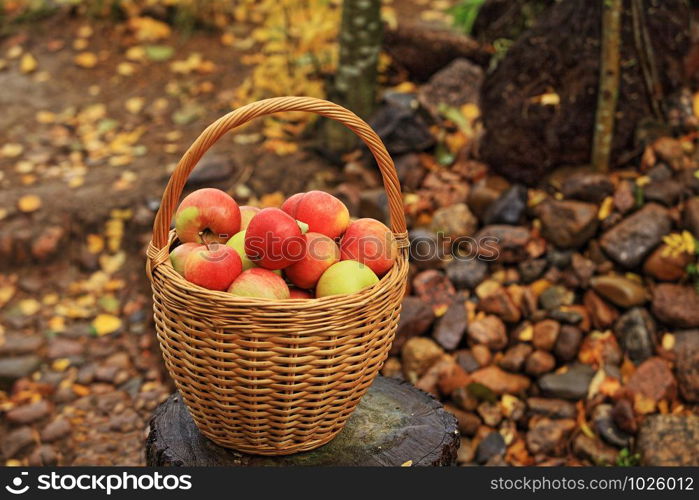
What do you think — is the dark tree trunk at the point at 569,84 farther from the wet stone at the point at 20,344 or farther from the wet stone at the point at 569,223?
the wet stone at the point at 20,344

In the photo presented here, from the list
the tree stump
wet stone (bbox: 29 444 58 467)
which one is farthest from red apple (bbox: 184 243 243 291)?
wet stone (bbox: 29 444 58 467)

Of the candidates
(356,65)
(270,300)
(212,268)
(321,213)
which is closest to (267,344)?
(270,300)

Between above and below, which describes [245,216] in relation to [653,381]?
above

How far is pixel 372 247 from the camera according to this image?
7.16ft

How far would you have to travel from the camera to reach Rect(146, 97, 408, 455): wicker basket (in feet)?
6.31

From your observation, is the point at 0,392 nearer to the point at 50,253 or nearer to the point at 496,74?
the point at 50,253

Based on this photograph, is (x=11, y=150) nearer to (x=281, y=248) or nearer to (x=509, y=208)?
(x=509, y=208)

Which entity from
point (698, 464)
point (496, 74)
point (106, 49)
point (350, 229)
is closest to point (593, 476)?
point (698, 464)

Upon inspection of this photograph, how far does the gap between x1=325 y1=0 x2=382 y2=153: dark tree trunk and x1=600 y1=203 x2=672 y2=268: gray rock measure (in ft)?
5.41

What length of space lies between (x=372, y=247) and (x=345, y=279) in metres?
0.17

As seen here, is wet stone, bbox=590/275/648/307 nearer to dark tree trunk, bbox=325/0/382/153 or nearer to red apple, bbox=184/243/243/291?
dark tree trunk, bbox=325/0/382/153

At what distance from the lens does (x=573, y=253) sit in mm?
3773

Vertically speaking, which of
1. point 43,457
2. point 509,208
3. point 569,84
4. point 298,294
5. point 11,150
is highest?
point 298,294

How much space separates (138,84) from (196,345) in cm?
401
